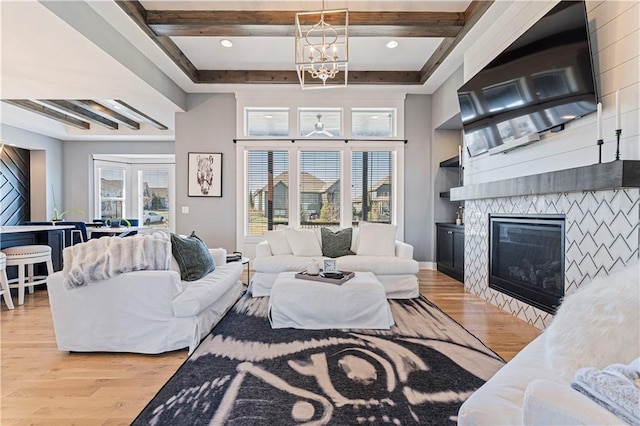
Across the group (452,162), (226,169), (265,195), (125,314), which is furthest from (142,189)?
(452,162)

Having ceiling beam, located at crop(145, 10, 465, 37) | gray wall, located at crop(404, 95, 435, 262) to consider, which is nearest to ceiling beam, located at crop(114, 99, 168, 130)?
ceiling beam, located at crop(145, 10, 465, 37)

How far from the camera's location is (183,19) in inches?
135

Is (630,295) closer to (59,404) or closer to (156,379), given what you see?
(156,379)

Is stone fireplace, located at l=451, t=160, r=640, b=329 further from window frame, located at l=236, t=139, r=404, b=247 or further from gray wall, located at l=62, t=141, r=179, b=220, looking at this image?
gray wall, located at l=62, t=141, r=179, b=220

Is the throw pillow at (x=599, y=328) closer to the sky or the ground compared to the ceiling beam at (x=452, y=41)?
closer to the ground

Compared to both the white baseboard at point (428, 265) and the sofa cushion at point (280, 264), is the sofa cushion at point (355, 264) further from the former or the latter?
the white baseboard at point (428, 265)

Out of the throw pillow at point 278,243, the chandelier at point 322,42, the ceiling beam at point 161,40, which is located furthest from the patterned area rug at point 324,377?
the ceiling beam at point 161,40

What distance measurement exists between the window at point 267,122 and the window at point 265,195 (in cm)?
42

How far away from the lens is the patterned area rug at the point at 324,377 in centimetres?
160

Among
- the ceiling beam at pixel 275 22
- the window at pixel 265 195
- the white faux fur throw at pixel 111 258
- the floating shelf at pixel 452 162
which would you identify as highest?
the ceiling beam at pixel 275 22

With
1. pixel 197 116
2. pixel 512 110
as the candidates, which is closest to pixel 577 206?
pixel 512 110

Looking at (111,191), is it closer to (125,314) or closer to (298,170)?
(298,170)

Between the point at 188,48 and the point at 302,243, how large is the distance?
10.0ft

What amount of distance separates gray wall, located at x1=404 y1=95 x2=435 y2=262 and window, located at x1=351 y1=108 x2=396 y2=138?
290 millimetres
